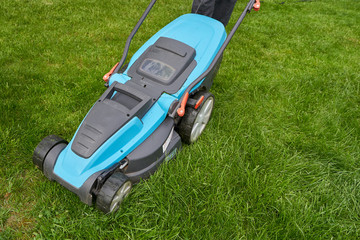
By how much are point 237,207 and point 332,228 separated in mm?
565

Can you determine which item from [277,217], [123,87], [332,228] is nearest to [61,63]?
[123,87]

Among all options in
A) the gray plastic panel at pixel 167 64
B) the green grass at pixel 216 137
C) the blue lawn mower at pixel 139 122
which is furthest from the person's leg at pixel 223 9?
the gray plastic panel at pixel 167 64

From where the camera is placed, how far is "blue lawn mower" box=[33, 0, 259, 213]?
1637 mm

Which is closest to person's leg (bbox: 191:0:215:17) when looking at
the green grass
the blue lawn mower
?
the blue lawn mower

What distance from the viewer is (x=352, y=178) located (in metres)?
2.06

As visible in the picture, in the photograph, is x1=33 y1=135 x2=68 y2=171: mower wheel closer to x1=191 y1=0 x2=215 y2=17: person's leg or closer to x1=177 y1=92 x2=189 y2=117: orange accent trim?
x1=177 y1=92 x2=189 y2=117: orange accent trim

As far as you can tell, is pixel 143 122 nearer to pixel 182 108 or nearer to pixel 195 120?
pixel 182 108

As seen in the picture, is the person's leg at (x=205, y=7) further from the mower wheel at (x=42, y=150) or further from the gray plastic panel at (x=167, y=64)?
the mower wheel at (x=42, y=150)

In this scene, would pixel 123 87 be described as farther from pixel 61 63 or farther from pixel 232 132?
pixel 61 63

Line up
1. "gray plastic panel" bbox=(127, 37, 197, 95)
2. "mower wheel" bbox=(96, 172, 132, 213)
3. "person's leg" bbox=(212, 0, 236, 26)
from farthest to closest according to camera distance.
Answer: "person's leg" bbox=(212, 0, 236, 26), "gray plastic panel" bbox=(127, 37, 197, 95), "mower wheel" bbox=(96, 172, 132, 213)

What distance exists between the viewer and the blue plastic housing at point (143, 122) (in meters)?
1.63

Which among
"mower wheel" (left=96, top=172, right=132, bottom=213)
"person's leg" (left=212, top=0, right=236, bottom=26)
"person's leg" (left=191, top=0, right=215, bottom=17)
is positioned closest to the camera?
"mower wheel" (left=96, top=172, right=132, bottom=213)

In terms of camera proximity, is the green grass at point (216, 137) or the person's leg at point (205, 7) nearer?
the green grass at point (216, 137)

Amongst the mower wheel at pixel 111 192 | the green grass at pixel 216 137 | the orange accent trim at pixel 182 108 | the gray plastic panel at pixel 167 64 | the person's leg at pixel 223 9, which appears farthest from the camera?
the person's leg at pixel 223 9
